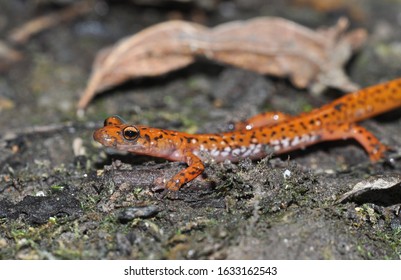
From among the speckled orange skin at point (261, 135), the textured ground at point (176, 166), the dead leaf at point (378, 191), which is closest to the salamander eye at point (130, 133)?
the speckled orange skin at point (261, 135)

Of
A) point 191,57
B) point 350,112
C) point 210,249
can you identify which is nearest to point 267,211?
point 210,249

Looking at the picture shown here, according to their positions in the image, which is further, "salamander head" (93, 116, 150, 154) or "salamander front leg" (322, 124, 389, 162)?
"salamander front leg" (322, 124, 389, 162)

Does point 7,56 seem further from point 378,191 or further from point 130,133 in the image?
point 378,191

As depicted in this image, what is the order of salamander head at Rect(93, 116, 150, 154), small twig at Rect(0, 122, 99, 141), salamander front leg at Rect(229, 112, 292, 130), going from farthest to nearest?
salamander front leg at Rect(229, 112, 292, 130)
small twig at Rect(0, 122, 99, 141)
salamander head at Rect(93, 116, 150, 154)

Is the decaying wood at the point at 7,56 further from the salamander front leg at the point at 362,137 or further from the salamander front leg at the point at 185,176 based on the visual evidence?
the salamander front leg at the point at 362,137

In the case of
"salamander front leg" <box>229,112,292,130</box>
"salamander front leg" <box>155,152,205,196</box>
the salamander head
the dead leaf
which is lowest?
the dead leaf

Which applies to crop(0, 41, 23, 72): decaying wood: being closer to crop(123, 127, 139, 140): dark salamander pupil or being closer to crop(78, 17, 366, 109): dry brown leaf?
crop(78, 17, 366, 109): dry brown leaf

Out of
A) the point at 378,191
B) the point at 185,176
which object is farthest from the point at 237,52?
the point at 378,191

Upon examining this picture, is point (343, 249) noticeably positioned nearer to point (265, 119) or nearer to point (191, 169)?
point (191, 169)

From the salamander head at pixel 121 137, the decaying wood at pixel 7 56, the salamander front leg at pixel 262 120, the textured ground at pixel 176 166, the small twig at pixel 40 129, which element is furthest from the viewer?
the decaying wood at pixel 7 56

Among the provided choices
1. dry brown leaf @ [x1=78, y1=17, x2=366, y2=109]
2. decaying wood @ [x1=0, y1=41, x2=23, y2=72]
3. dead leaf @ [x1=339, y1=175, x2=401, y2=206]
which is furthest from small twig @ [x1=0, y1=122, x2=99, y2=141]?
dead leaf @ [x1=339, y1=175, x2=401, y2=206]
